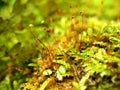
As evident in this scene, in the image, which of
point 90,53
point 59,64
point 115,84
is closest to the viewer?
point 115,84

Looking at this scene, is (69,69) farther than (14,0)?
No

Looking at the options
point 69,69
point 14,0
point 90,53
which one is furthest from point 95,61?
point 14,0

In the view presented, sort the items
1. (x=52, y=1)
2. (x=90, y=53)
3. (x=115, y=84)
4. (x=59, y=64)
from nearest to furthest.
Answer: (x=115, y=84) < (x=90, y=53) < (x=59, y=64) < (x=52, y=1)

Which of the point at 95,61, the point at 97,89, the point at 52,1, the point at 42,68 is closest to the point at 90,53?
the point at 95,61

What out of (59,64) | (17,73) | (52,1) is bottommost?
(17,73)

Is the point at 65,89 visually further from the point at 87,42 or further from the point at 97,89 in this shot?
the point at 87,42

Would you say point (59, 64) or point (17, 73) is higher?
point (59, 64)

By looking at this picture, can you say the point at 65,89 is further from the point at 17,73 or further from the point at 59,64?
the point at 17,73
